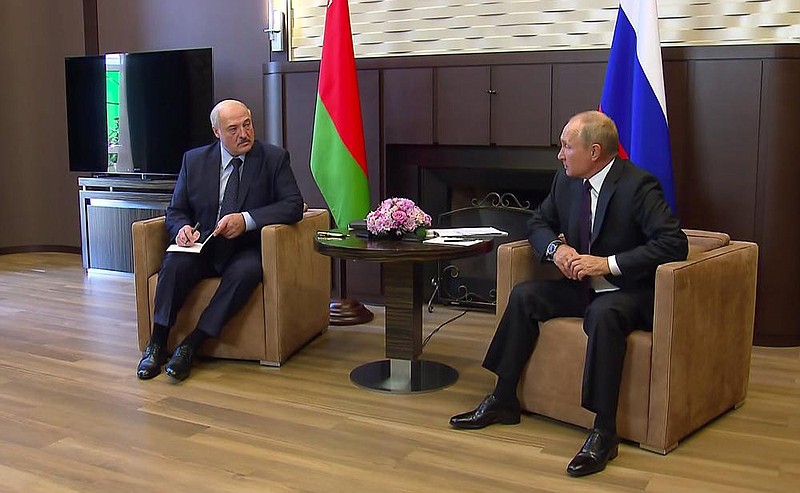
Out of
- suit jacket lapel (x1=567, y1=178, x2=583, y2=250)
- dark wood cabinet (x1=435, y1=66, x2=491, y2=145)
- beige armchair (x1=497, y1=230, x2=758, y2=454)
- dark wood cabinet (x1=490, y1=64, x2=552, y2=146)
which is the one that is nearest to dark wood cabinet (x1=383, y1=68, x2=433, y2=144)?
dark wood cabinet (x1=435, y1=66, x2=491, y2=145)

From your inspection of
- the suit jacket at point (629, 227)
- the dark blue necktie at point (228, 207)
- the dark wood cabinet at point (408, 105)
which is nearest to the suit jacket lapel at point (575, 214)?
the suit jacket at point (629, 227)

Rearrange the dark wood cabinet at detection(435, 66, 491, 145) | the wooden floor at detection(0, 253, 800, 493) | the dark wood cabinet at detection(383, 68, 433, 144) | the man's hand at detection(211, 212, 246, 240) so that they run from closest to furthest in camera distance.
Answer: the wooden floor at detection(0, 253, 800, 493) → the man's hand at detection(211, 212, 246, 240) → the dark wood cabinet at detection(435, 66, 491, 145) → the dark wood cabinet at detection(383, 68, 433, 144)

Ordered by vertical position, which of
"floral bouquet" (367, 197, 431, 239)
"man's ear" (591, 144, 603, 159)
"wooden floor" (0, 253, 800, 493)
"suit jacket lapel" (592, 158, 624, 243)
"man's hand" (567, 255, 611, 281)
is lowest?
"wooden floor" (0, 253, 800, 493)

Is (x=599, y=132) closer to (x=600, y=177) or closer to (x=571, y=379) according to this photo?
(x=600, y=177)

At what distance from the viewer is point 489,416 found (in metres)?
3.11

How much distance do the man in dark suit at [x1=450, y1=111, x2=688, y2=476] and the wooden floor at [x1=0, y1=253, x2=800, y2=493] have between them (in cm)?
14

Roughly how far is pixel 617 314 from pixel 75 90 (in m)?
4.71

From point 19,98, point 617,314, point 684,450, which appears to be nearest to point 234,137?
point 617,314

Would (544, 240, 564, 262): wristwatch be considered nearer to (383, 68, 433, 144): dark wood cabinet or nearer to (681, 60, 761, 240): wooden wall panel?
(681, 60, 761, 240): wooden wall panel

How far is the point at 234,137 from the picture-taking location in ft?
12.9

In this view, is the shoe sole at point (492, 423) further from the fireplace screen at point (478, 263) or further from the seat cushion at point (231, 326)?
the fireplace screen at point (478, 263)

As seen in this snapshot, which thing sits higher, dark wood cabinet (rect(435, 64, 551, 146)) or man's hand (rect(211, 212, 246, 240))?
dark wood cabinet (rect(435, 64, 551, 146))

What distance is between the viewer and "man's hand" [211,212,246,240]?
148 inches

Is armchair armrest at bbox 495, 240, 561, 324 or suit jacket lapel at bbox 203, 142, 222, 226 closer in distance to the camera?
armchair armrest at bbox 495, 240, 561, 324
